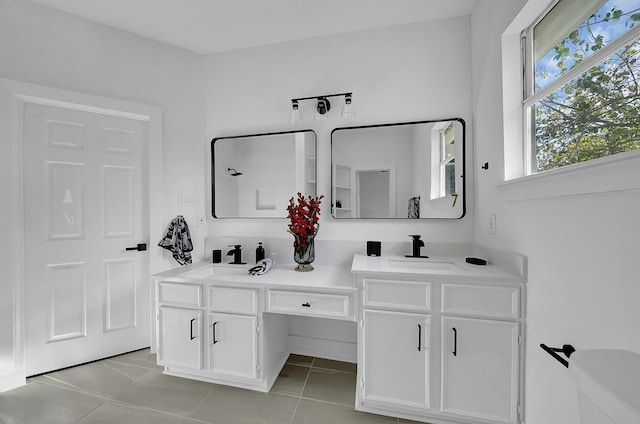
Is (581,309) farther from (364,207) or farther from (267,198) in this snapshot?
(267,198)

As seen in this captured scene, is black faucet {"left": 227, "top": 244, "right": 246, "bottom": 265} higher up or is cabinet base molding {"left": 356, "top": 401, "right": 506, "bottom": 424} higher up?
black faucet {"left": 227, "top": 244, "right": 246, "bottom": 265}

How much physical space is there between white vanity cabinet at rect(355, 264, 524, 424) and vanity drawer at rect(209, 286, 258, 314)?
0.72m

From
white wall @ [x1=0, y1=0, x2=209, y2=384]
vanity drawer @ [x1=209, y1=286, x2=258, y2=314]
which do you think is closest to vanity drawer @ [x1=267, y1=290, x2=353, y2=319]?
vanity drawer @ [x1=209, y1=286, x2=258, y2=314]

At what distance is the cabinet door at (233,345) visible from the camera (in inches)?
66.7

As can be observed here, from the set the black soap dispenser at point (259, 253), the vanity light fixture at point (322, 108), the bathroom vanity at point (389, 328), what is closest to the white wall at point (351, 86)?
the vanity light fixture at point (322, 108)

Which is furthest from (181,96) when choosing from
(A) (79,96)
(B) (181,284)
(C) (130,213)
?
(B) (181,284)

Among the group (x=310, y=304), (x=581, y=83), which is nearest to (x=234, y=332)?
(x=310, y=304)

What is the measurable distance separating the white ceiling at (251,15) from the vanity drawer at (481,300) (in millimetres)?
1992

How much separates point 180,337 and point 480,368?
192 cm

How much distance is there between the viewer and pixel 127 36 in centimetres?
216

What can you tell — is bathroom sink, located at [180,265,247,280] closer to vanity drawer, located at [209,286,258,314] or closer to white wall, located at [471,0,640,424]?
vanity drawer, located at [209,286,258,314]

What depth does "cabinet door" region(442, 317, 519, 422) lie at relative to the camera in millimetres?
1342

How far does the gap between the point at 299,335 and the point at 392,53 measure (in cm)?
250

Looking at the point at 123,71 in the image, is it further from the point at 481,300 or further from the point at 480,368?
the point at 480,368
